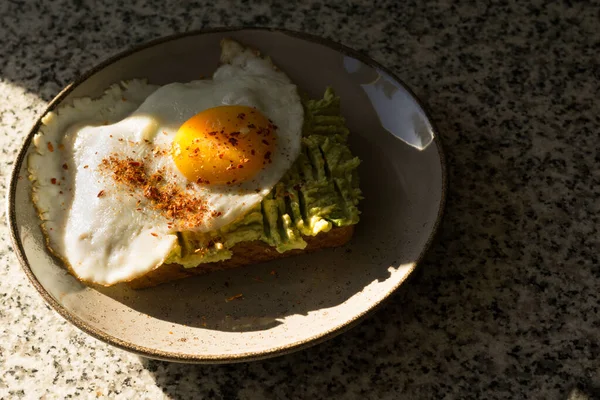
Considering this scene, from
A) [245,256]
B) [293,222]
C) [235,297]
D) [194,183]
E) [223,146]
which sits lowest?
[235,297]

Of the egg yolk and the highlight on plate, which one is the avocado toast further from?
the egg yolk

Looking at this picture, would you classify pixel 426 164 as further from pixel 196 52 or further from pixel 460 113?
pixel 196 52

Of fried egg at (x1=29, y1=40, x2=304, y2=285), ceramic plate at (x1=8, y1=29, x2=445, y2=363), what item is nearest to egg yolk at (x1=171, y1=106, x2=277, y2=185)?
fried egg at (x1=29, y1=40, x2=304, y2=285)

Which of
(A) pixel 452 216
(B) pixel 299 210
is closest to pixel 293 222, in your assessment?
(B) pixel 299 210

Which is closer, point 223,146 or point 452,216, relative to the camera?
point 223,146

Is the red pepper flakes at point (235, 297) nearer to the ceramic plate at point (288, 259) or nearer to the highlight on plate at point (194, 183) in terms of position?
the ceramic plate at point (288, 259)

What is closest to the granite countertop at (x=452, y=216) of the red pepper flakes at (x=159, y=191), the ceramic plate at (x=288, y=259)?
the ceramic plate at (x=288, y=259)

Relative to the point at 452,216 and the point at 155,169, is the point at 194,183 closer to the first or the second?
the point at 155,169
